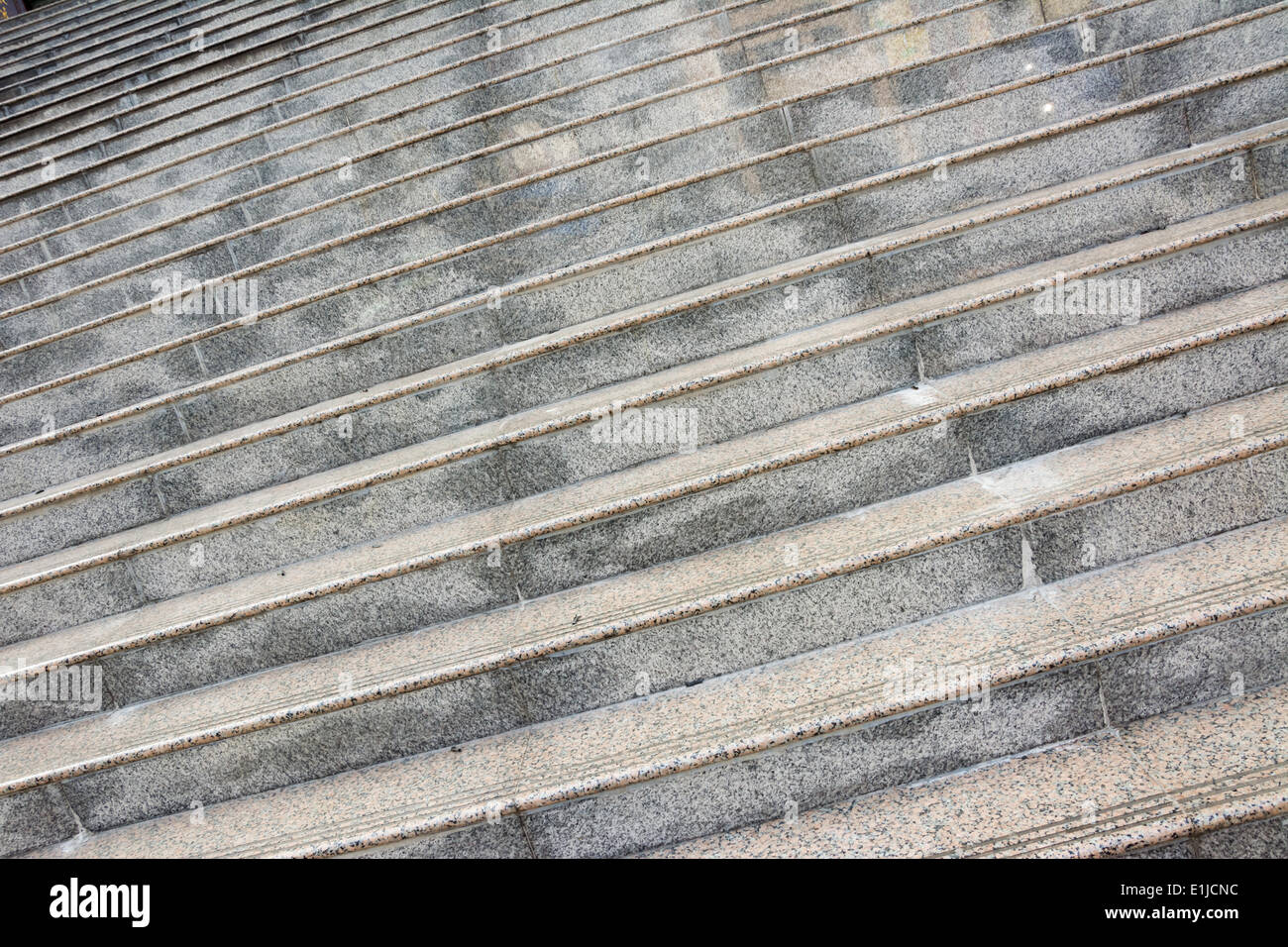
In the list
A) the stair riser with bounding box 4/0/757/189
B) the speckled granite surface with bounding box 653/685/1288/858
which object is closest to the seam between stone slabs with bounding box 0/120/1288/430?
the speckled granite surface with bounding box 653/685/1288/858

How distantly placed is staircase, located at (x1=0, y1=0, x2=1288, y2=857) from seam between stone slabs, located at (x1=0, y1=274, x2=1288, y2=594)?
21 mm

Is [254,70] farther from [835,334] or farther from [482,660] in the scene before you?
[482,660]

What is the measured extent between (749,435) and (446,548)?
1058 mm

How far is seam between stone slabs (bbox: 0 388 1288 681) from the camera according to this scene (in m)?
2.03

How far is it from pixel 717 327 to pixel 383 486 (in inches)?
52.5

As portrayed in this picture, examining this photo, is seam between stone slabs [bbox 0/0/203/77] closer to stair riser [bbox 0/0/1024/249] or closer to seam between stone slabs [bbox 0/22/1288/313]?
stair riser [bbox 0/0/1024/249]

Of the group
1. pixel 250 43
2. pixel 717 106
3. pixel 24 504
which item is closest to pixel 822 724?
pixel 24 504

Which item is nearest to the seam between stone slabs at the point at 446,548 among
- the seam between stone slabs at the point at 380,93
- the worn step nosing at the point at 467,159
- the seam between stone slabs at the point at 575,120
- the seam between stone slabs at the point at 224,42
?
the worn step nosing at the point at 467,159

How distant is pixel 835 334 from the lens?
9.07 feet

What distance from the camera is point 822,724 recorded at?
70.2 inches

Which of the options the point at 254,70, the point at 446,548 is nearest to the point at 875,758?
the point at 446,548

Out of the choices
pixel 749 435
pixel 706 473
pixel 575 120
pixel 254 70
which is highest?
pixel 254 70

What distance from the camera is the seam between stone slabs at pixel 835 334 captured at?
8.36 feet

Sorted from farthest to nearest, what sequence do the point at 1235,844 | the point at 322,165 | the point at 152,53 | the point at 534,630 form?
the point at 152,53
the point at 322,165
the point at 534,630
the point at 1235,844
